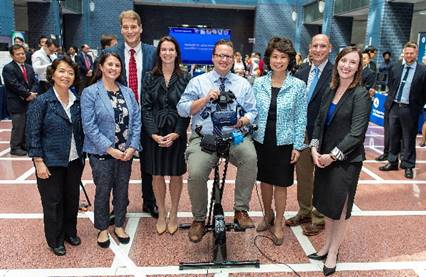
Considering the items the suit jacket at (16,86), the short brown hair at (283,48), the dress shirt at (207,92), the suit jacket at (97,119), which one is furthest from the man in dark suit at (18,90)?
the short brown hair at (283,48)

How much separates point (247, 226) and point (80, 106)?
5.47 feet

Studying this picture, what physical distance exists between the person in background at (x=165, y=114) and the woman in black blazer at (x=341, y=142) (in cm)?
118

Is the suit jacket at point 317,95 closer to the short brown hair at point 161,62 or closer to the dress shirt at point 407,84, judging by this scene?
the short brown hair at point 161,62

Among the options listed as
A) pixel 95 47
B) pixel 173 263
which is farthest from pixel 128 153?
pixel 95 47

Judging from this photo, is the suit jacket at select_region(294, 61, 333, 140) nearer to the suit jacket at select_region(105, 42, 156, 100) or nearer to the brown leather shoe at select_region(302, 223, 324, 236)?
the brown leather shoe at select_region(302, 223, 324, 236)

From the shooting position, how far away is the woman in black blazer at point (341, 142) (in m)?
2.85

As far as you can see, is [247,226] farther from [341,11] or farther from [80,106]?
[341,11]

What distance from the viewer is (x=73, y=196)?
3.35 m

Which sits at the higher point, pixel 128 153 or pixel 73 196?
pixel 128 153

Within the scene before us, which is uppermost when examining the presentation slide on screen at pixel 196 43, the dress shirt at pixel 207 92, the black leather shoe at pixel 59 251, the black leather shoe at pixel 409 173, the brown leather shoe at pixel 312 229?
the presentation slide on screen at pixel 196 43

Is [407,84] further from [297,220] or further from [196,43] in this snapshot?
[196,43]

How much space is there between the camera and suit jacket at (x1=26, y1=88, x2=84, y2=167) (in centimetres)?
304

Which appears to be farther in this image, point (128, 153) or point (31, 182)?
point (31, 182)

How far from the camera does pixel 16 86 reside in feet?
21.0
